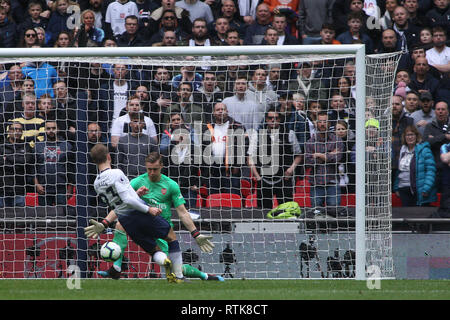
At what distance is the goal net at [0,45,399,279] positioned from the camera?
12.5m

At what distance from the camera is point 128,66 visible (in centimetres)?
1430

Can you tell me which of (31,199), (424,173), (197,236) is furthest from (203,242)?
(424,173)

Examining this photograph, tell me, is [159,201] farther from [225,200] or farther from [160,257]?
[225,200]

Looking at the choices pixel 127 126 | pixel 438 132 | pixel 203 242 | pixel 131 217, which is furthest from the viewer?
pixel 438 132

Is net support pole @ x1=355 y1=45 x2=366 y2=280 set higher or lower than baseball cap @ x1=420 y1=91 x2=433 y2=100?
lower

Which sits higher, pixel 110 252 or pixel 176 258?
pixel 110 252

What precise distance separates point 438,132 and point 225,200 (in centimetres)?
353

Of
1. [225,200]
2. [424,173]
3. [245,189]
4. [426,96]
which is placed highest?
[426,96]

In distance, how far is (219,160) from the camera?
13.4 m

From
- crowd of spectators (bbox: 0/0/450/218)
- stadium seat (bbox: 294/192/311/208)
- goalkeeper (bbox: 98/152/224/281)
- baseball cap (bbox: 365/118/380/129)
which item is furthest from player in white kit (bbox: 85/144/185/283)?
baseball cap (bbox: 365/118/380/129)

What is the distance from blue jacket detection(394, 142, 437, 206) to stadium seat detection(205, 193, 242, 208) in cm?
266

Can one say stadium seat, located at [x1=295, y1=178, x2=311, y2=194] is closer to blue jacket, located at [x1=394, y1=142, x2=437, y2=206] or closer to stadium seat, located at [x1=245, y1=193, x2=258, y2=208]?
stadium seat, located at [x1=245, y1=193, x2=258, y2=208]

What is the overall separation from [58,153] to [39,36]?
4.00 meters
